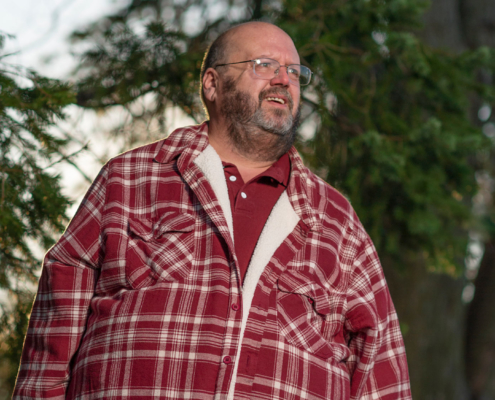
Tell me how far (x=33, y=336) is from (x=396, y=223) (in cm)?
243

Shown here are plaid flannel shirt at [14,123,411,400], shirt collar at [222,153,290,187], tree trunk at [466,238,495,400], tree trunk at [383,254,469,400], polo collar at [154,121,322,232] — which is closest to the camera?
plaid flannel shirt at [14,123,411,400]

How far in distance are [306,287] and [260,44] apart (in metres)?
1.03

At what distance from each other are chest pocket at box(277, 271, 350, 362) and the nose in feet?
2.52

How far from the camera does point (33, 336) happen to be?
186 cm

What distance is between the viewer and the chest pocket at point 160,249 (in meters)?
1.78

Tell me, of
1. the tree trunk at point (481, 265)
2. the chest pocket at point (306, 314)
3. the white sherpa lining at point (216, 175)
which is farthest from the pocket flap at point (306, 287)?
the tree trunk at point (481, 265)

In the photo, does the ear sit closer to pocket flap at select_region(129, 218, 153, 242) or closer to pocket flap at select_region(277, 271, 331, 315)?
pocket flap at select_region(129, 218, 153, 242)

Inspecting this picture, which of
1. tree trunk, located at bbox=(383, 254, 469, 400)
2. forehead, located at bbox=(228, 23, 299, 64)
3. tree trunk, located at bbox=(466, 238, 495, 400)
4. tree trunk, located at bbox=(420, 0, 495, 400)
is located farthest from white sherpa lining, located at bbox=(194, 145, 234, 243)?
tree trunk, located at bbox=(466, 238, 495, 400)

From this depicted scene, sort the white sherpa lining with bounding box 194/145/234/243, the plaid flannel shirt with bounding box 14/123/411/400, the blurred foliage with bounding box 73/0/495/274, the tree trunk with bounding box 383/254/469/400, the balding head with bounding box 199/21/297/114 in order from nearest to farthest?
the plaid flannel shirt with bounding box 14/123/411/400 → the white sherpa lining with bounding box 194/145/234/243 → the balding head with bounding box 199/21/297/114 → the blurred foliage with bounding box 73/0/495/274 → the tree trunk with bounding box 383/254/469/400

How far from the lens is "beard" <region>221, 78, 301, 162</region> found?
2121 millimetres

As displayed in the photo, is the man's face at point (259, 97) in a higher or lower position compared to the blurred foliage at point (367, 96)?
lower

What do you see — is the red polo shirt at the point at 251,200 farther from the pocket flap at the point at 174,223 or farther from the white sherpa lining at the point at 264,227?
the pocket flap at the point at 174,223

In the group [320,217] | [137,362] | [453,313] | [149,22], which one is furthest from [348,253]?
[453,313]

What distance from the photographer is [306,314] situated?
183cm
